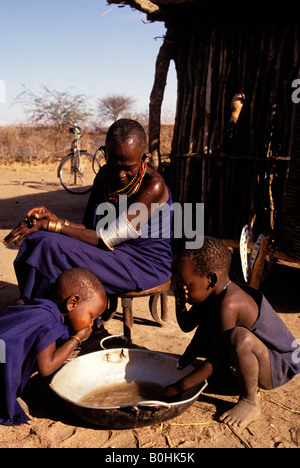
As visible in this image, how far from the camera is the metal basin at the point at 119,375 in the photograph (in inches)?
77.0

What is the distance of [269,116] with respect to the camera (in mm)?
4328

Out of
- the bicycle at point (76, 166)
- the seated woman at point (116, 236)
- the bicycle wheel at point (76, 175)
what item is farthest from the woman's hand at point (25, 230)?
the bicycle wheel at point (76, 175)

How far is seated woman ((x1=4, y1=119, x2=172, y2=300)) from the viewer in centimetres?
260

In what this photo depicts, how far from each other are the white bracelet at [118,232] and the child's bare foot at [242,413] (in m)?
1.20

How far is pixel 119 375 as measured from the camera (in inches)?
95.1

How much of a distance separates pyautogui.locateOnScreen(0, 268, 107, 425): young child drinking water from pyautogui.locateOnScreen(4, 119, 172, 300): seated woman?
20cm

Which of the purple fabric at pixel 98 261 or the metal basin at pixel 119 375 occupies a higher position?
the purple fabric at pixel 98 261

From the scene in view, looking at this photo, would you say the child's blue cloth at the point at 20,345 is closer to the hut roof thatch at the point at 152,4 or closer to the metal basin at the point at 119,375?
the metal basin at the point at 119,375

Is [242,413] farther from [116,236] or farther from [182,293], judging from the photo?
[116,236]

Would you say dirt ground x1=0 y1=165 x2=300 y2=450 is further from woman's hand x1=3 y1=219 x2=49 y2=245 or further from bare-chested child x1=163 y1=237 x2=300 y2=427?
woman's hand x1=3 y1=219 x2=49 y2=245

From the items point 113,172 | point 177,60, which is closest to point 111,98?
point 177,60

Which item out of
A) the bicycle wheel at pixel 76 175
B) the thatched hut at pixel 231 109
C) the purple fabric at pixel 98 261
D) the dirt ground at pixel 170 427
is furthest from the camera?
the bicycle wheel at pixel 76 175

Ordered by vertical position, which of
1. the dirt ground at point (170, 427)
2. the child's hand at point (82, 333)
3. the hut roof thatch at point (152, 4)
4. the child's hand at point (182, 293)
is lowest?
the dirt ground at point (170, 427)

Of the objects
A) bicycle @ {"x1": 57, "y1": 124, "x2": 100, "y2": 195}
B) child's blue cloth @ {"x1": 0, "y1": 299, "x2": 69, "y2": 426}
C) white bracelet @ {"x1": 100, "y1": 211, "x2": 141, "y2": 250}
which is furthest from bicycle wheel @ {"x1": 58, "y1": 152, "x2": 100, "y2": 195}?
child's blue cloth @ {"x1": 0, "y1": 299, "x2": 69, "y2": 426}
